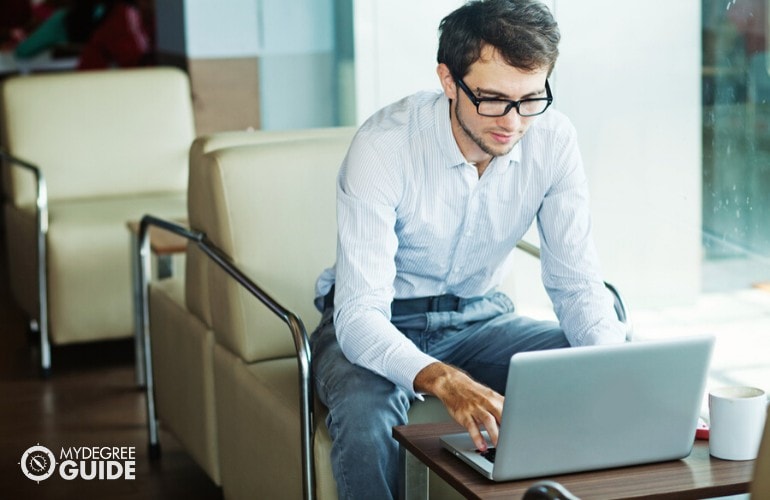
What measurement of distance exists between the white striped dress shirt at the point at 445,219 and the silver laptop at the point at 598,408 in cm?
51

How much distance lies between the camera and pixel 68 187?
438cm

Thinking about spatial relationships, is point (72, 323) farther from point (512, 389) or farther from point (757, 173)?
point (512, 389)

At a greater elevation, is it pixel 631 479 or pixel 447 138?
pixel 447 138

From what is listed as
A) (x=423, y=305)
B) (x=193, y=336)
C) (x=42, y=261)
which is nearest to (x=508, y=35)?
(x=423, y=305)

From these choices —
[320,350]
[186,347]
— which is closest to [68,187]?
[186,347]

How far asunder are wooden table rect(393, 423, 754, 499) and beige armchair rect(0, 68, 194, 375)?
8.14 feet

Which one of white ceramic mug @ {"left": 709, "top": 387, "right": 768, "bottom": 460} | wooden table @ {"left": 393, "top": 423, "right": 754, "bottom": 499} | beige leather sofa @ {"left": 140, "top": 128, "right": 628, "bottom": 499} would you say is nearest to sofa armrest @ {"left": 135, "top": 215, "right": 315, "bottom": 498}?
beige leather sofa @ {"left": 140, "top": 128, "right": 628, "bottom": 499}

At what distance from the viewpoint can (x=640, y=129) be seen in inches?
106

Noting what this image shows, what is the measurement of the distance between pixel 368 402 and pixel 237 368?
606 mm

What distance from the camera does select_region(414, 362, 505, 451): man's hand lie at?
5.71ft

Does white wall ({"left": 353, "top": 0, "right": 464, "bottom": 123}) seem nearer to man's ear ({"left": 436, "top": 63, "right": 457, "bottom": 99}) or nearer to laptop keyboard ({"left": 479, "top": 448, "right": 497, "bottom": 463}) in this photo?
man's ear ({"left": 436, "top": 63, "right": 457, "bottom": 99})

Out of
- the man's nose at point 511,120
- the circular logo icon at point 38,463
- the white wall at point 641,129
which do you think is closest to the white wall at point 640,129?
the white wall at point 641,129

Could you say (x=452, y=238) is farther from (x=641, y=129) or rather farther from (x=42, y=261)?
(x=42, y=261)

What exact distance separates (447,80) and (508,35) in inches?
6.4
